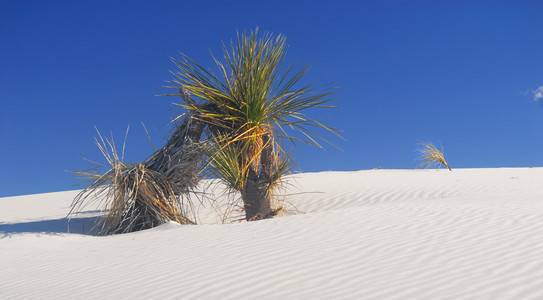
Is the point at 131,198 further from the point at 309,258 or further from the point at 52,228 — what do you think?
the point at 309,258

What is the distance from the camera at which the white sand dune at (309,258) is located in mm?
2926

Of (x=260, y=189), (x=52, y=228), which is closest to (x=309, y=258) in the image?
(x=260, y=189)

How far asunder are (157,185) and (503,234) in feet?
18.9

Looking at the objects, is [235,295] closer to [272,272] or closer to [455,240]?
[272,272]

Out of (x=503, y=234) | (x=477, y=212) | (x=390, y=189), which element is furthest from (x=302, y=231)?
(x=390, y=189)

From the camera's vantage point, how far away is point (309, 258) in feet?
12.2

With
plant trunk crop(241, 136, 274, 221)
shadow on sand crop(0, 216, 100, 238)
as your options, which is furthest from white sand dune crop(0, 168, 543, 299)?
plant trunk crop(241, 136, 274, 221)

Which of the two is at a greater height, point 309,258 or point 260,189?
point 260,189

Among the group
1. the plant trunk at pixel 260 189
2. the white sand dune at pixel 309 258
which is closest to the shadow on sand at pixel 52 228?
the white sand dune at pixel 309 258

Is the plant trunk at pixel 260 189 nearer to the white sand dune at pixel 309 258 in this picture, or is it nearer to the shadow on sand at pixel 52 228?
the white sand dune at pixel 309 258

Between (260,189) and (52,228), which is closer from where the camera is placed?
(260,189)

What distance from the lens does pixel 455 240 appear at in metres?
4.11

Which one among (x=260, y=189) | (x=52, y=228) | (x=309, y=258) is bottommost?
(x=309, y=258)

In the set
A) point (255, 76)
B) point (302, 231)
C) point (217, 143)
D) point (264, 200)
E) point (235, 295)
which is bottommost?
point (235, 295)
